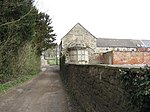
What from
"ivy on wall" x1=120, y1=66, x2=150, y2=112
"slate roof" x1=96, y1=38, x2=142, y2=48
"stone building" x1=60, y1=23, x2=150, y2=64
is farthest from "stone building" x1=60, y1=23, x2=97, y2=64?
"ivy on wall" x1=120, y1=66, x2=150, y2=112

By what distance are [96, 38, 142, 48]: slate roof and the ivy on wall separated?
231 ft

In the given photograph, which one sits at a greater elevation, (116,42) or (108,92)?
(116,42)

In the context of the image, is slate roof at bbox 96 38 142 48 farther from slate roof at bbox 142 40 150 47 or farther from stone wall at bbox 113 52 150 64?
stone wall at bbox 113 52 150 64

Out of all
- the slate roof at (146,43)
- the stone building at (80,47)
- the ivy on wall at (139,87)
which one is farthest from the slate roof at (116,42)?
the ivy on wall at (139,87)

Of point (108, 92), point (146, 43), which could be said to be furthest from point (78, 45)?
point (146, 43)

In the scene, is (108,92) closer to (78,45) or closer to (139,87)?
(139,87)

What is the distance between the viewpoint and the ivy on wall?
298cm

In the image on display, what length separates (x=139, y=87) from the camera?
3123 mm

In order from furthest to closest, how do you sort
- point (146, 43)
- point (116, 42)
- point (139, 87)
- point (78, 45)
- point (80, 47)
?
point (146, 43) → point (116, 42) → point (78, 45) → point (80, 47) → point (139, 87)

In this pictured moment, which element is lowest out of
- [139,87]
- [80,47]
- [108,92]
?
[108,92]

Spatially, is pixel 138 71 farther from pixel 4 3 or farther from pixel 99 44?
pixel 99 44

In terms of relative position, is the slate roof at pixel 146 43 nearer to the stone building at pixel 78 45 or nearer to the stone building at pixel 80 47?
the stone building at pixel 80 47

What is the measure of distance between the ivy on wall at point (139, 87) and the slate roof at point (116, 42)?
7041 cm

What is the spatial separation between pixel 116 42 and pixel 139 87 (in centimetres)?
7627
